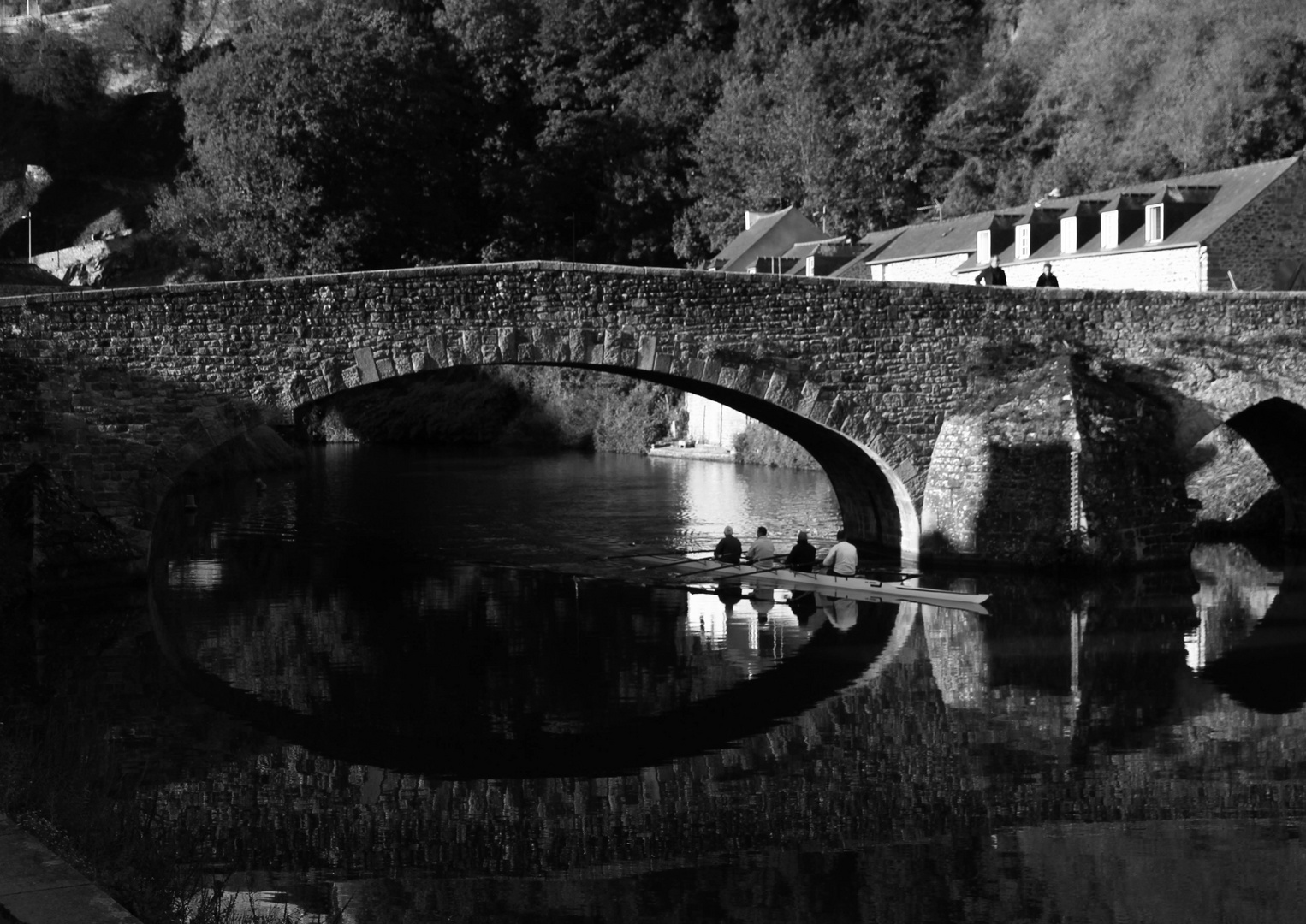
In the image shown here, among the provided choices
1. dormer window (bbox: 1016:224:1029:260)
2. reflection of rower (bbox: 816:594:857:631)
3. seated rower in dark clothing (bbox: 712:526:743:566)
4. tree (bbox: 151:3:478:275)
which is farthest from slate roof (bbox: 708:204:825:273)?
reflection of rower (bbox: 816:594:857:631)

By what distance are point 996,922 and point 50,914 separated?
5.02 meters

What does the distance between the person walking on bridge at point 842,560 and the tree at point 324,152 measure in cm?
2746

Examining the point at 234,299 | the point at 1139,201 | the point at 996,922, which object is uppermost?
the point at 1139,201

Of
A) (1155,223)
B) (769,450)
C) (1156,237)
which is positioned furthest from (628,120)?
(1156,237)

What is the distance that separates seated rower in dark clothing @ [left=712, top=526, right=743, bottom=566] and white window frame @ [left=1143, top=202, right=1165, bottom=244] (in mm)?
12538

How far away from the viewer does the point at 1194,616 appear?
1703 cm

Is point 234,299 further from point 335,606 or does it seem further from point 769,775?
point 769,775

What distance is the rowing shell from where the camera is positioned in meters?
17.3

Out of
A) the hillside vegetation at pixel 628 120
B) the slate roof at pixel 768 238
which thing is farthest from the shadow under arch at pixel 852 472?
the slate roof at pixel 768 238

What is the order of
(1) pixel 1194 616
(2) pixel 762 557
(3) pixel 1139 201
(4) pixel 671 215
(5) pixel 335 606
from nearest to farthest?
1. (1) pixel 1194 616
2. (5) pixel 335 606
3. (2) pixel 762 557
4. (3) pixel 1139 201
5. (4) pixel 671 215

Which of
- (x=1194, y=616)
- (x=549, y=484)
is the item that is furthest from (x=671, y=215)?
(x=1194, y=616)

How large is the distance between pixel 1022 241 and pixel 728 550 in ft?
52.3

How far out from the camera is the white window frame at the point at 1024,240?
32969 millimetres

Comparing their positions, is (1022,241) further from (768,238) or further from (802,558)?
(802,558)
